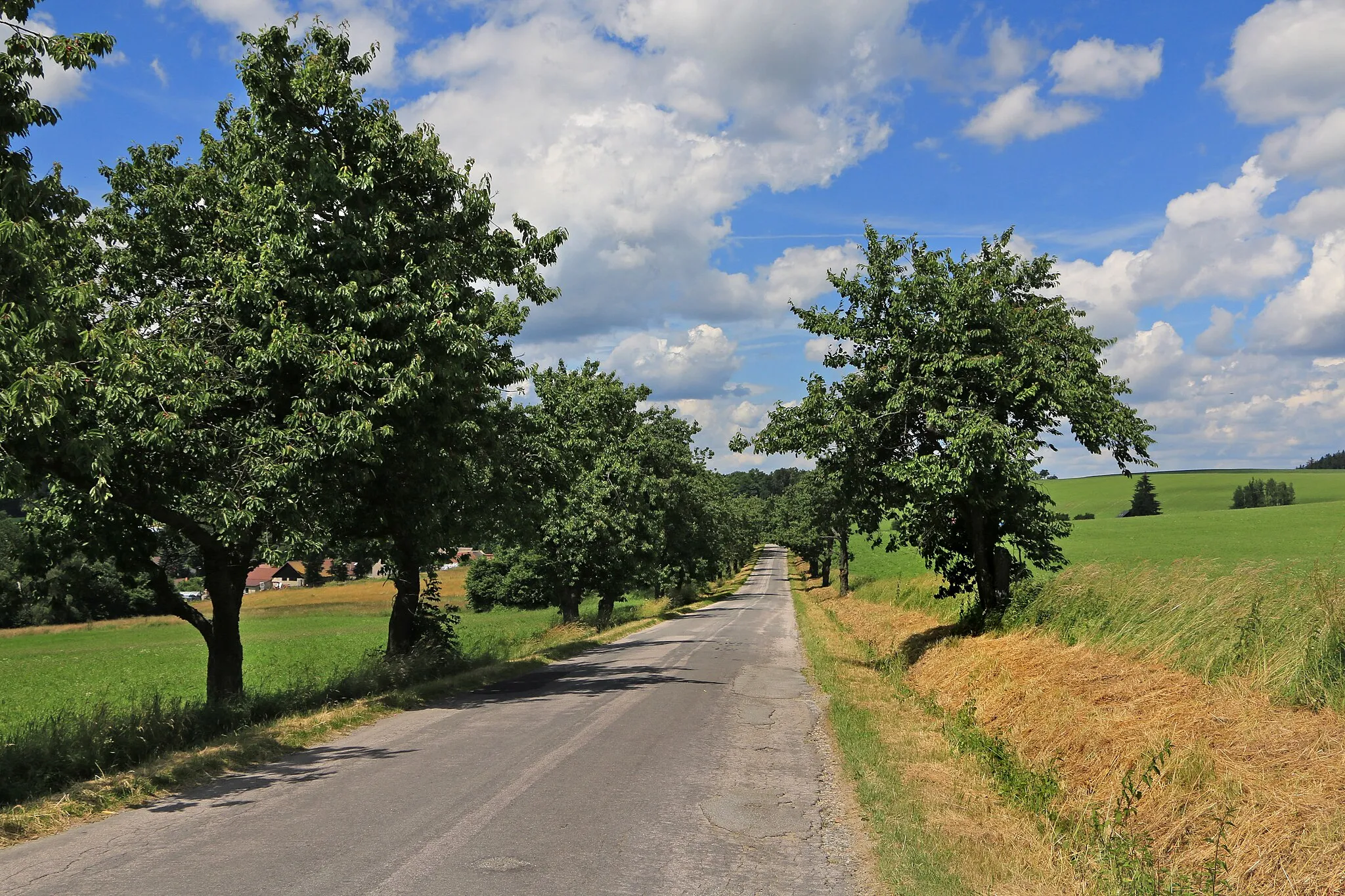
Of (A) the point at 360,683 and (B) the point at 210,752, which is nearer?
(B) the point at 210,752

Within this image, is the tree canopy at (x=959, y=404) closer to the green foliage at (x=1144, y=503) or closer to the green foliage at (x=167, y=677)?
the green foliage at (x=167, y=677)

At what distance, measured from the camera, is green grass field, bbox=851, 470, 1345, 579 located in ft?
122

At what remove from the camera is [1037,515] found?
17.9m

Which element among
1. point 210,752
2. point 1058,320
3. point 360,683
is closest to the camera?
point 210,752

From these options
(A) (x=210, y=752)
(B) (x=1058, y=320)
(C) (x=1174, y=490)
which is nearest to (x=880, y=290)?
(B) (x=1058, y=320)

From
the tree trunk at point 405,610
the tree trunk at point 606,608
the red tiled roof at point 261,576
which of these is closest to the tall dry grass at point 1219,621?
the tree trunk at point 405,610

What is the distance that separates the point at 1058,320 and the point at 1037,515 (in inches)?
164

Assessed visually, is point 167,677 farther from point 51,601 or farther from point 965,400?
point 51,601

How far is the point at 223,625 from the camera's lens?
14188 millimetres

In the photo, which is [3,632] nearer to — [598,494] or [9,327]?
[598,494]

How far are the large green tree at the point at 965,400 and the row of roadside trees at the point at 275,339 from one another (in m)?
6.40

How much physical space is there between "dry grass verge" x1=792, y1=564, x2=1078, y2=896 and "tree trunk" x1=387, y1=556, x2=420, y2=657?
31.2 feet

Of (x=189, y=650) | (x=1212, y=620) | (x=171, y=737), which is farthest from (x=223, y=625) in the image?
(x=189, y=650)

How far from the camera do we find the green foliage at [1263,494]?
103 meters
